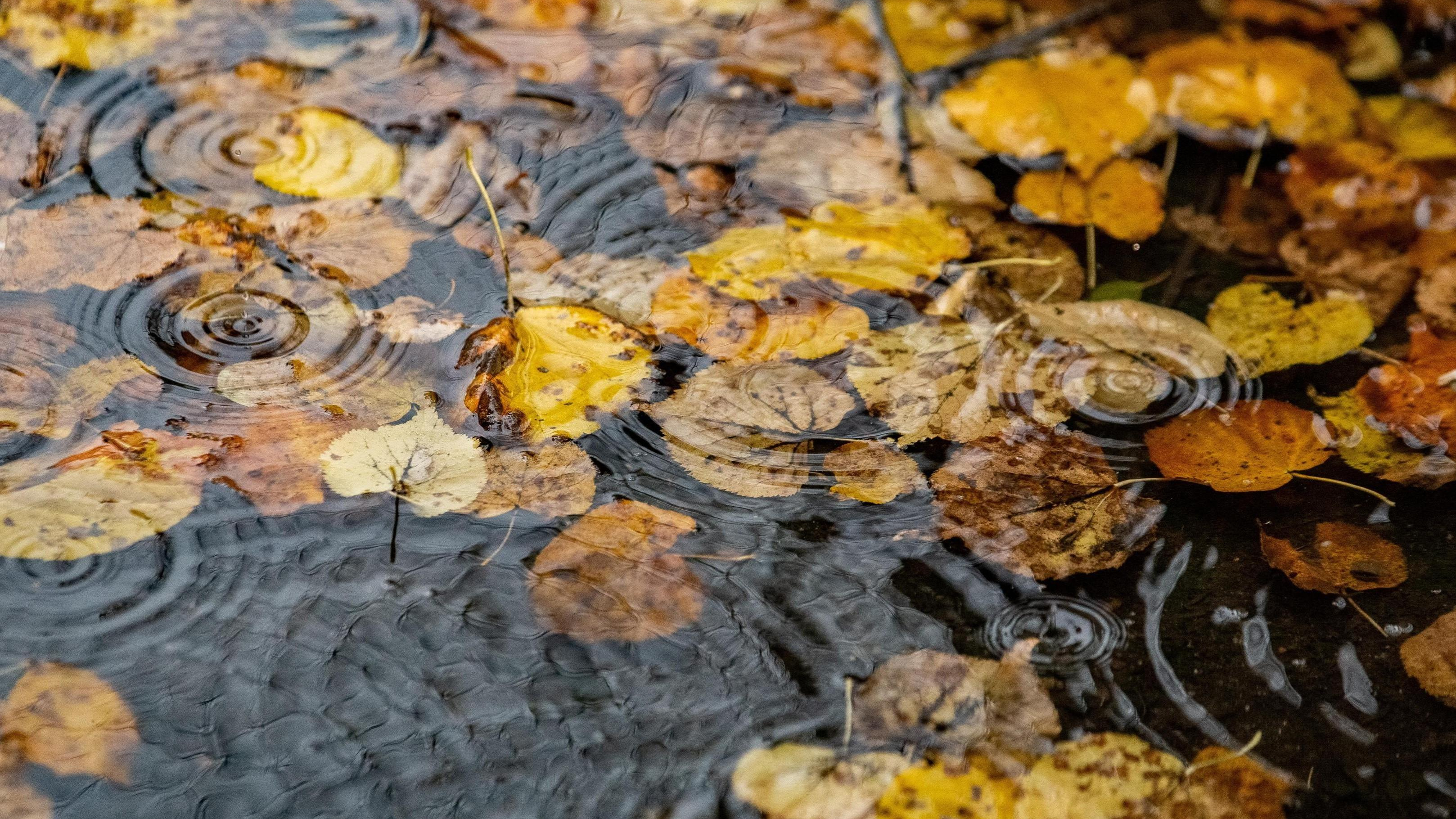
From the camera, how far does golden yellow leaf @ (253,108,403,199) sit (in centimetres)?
219

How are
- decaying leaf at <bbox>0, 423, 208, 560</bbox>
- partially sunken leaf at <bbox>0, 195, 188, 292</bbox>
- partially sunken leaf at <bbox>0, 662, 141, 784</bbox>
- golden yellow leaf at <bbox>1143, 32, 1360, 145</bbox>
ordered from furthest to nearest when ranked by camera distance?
golden yellow leaf at <bbox>1143, 32, 1360, 145</bbox>, partially sunken leaf at <bbox>0, 195, 188, 292</bbox>, decaying leaf at <bbox>0, 423, 208, 560</bbox>, partially sunken leaf at <bbox>0, 662, 141, 784</bbox>

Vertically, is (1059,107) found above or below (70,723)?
above

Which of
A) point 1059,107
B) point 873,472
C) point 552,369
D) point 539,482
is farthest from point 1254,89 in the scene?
point 539,482

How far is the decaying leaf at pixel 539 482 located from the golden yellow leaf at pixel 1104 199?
1325 millimetres

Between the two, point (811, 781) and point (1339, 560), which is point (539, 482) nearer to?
point (811, 781)

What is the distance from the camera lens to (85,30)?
246 centimetres

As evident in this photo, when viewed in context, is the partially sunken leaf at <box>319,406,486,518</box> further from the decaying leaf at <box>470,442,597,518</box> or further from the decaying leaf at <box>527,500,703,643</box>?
the decaying leaf at <box>527,500,703,643</box>

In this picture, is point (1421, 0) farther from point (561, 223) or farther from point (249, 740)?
point (249, 740)

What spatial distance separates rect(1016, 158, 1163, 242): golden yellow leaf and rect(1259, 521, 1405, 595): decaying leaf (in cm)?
87

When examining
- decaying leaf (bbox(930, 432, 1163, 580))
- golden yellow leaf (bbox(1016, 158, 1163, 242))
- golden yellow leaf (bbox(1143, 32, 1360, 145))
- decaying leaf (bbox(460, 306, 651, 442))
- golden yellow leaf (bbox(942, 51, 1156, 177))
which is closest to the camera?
decaying leaf (bbox(930, 432, 1163, 580))

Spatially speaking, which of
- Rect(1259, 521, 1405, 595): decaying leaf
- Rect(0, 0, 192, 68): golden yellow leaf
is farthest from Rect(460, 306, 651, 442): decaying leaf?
Rect(0, 0, 192, 68): golden yellow leaf

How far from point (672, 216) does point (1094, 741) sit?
1.43 metres

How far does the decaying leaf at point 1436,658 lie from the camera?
1573 millimetres

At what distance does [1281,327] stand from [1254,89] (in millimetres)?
943
